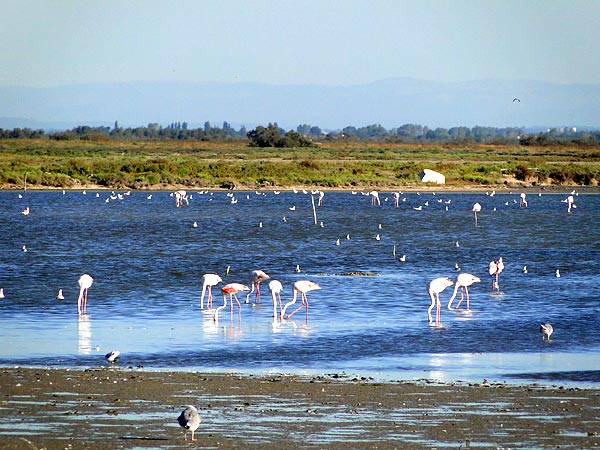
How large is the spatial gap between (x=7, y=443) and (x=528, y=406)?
16.8 feet

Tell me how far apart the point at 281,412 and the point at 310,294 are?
35.7ft

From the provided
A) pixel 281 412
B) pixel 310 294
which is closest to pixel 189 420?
pixel 281 412

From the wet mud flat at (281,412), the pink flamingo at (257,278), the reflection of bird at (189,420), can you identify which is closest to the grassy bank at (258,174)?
the pink flamingo at (257,278)

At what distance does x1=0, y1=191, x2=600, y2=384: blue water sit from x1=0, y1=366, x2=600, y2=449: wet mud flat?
1.06m

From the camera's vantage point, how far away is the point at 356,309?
1944 centimetres

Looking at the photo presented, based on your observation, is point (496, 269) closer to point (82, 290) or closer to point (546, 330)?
point (546, 330)

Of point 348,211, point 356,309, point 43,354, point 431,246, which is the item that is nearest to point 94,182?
point 348,211

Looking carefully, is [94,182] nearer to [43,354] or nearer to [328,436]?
[43,354]

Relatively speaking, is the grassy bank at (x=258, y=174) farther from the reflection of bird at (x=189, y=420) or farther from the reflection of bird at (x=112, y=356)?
the reflection of bird at (x=189, y=420)

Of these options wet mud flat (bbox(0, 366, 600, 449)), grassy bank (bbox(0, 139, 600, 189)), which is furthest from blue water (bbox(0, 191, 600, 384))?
grassy bank (bbox(0, 139, 600, 189))

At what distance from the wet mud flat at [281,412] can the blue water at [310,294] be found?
1057 millimetres

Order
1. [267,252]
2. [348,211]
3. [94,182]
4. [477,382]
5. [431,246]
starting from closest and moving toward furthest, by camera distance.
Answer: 1. [477,382]
2. [267,252]
3. [431,246]
4. [348,211]
5. [94,182]

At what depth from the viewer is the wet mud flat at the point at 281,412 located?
31.1 ft

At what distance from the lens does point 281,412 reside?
1071 cm
